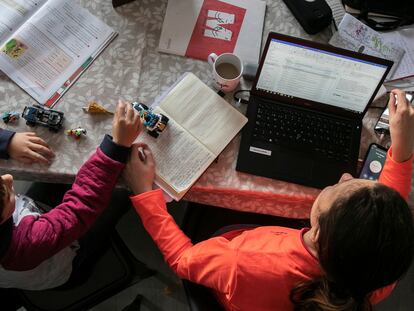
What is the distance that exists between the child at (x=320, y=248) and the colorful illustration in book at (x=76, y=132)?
134mm

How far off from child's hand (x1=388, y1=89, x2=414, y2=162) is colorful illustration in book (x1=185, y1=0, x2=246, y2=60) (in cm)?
46

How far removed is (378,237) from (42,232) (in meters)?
0.67

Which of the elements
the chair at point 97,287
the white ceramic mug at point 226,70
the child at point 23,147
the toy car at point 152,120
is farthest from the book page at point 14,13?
the chair at point 97,287

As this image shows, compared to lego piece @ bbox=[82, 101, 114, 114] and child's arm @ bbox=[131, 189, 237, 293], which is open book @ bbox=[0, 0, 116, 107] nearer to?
lego piece @ bbox=[82, 101, 114, 114]

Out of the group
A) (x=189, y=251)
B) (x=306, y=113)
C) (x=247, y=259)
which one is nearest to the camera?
(x=247, y=259)

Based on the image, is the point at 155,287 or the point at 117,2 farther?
the point at 155,287

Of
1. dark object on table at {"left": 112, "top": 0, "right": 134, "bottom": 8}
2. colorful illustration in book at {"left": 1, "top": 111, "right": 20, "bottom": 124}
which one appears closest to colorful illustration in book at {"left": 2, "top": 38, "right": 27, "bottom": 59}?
colorful illustration in book at {"left": 1, "top": 111, "right": 20, "bottom": 124}

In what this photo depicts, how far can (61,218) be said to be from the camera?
89 cm

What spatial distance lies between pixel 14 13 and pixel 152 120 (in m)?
0.49

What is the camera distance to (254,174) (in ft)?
3.21

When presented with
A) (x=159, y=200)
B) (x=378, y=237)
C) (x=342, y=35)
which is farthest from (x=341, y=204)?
(x=342, y=35)

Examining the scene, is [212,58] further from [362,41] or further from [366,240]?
[366,240]

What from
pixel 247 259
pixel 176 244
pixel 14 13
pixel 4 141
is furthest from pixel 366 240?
pixel 14 13

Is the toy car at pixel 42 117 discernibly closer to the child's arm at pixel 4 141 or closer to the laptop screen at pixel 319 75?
the child's arm at pixel 4 141
